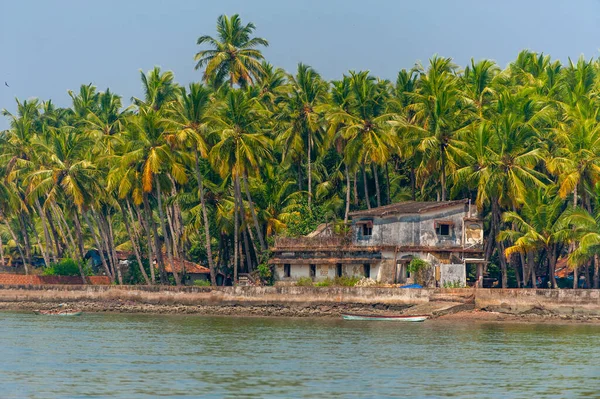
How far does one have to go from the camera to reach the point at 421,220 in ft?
214

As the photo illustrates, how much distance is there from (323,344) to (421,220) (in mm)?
22557

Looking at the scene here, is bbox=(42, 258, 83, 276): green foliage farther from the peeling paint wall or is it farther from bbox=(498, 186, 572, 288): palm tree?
bbox=(498, 186, 572, 288): palm tree

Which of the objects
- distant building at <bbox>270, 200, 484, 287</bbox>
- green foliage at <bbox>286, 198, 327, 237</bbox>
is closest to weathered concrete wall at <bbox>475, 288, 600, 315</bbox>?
distant building at <bbox>270, 200, 484, 287</bbox>

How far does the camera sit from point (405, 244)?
65.8 meters

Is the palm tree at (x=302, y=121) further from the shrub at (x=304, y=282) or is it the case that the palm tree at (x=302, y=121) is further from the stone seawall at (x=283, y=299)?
the stone seawall at (x=283, y=299)

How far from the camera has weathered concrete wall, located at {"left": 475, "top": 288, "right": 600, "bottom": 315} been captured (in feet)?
187

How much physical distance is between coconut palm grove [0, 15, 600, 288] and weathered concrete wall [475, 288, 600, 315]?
2457 millimetres

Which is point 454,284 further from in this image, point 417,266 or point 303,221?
point 303,221

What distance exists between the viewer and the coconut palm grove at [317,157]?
207ft

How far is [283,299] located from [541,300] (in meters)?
15.7

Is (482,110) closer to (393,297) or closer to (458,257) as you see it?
(458,257)

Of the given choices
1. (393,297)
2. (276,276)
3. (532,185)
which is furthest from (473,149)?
(276,276)

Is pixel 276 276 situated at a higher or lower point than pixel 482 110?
lower

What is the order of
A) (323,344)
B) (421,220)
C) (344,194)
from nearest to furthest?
1. (323,344)
2. (421,220)
3. (344,194)
